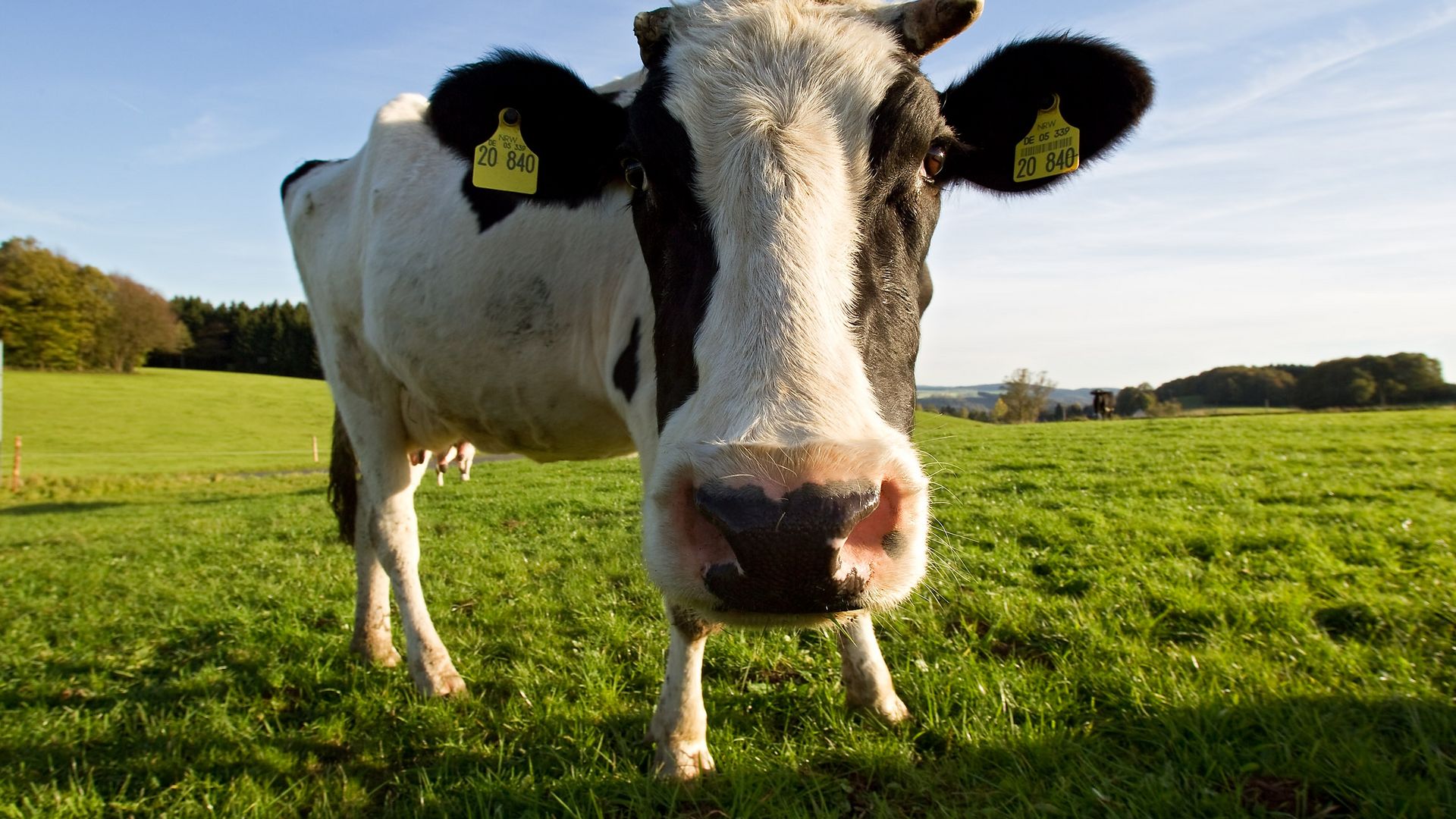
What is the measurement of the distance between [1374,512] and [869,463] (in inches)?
291

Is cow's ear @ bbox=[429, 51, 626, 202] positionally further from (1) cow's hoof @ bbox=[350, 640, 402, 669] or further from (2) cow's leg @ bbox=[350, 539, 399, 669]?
(1) cow's hoof @ bbox=[350, 640, 402, 669]

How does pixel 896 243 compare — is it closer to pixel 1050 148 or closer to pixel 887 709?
pixel 1050 148

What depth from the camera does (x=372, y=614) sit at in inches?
169

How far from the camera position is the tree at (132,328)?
64.1 metres

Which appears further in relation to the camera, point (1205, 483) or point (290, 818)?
point (1205, 483)

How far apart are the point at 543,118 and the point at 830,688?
2672 millimetres

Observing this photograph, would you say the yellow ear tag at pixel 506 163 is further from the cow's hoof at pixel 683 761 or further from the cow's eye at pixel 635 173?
the cow's hoof at pixel 683 761

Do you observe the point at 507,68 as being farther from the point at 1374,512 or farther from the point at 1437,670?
the point at 1374,512

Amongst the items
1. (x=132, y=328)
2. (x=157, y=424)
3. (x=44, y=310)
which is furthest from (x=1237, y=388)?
(x=44, y=310)

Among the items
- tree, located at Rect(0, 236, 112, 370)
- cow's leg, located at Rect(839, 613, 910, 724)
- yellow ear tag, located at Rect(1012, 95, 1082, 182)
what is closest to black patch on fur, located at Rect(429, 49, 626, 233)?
yellow ear tag, located at Rect(1012, 95, 1082, 182)

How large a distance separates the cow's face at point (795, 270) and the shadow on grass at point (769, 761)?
118cm

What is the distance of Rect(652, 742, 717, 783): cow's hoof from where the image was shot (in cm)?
263

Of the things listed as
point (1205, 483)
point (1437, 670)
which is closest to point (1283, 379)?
point (1205, 483)

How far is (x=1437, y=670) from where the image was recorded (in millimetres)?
2877
